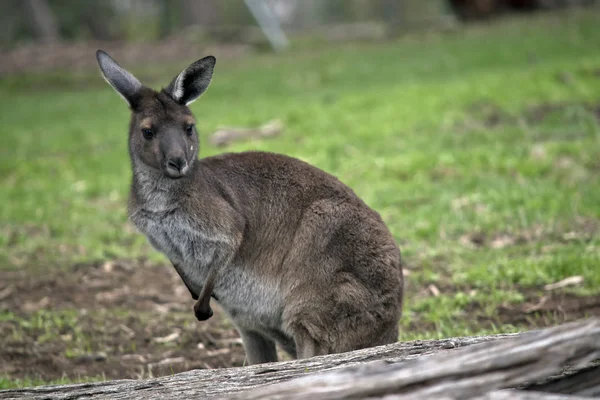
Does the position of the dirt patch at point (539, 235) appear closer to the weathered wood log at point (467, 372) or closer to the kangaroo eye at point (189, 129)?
the kangaroo eye at point (189, 129)

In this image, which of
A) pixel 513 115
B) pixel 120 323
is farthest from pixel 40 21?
pixel 120 323

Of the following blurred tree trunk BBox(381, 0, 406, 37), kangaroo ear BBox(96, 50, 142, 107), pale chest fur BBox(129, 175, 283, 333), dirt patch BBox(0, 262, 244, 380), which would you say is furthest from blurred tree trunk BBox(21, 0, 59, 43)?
pale chest fur BBox(129, 175, 283, 333)

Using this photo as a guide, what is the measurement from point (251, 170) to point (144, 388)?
162 cm

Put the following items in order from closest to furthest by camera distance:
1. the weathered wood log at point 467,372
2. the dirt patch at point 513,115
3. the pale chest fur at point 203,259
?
1. the weathered wood log at point 467,372
2. the pale chest fur at point 203,259
3. the dirt patch at point 513,115

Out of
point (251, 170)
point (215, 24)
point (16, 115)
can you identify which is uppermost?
point (215, 24)

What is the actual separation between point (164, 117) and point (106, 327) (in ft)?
6.68

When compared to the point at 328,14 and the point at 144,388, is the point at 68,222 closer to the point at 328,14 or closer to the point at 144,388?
the point at 144,388

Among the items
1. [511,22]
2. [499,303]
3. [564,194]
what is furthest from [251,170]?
[511,22]

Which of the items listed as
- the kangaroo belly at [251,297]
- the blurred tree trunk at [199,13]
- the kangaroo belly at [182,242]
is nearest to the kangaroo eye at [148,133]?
the kangaroo belly at [182,242]

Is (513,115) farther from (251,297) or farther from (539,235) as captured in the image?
(251,297)

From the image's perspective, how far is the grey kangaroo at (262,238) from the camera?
3.90 m

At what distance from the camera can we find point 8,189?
32.1 feet

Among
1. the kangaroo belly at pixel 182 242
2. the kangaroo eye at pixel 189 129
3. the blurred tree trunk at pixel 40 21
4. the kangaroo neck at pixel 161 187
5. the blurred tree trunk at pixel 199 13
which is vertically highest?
the blurred tree trunk at pixel 40 21

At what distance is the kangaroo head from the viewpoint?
12.9 feet
